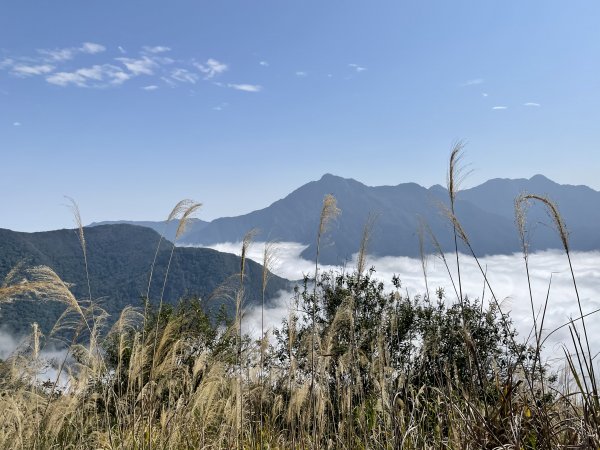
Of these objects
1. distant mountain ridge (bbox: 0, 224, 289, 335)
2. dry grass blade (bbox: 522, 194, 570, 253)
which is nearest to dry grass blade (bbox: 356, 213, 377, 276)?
dry grass blade (bbox: 522, 194, 570, 253)

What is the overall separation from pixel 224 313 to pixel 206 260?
135 m

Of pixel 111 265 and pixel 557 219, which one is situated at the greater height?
pixel 557 219

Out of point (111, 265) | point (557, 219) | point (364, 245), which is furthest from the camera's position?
point (111, 265)

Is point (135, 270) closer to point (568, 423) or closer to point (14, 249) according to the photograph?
point (14, 249)

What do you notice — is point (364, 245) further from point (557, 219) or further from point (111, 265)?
point (111, 265)

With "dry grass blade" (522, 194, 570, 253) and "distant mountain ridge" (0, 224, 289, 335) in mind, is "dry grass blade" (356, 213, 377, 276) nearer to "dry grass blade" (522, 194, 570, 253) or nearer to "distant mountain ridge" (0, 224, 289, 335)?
"dry grass blade" (522, 194, 570, 253)

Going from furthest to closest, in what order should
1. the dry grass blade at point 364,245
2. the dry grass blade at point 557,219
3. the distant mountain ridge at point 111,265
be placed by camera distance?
the distant mountain ridge at point 111,265 → the dry grass blade at point 364,245 → the dry grass blade at point 557,219

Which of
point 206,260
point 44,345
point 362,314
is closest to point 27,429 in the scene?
point 44,345

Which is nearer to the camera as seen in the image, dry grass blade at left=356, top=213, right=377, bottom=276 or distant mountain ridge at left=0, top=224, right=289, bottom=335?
dry grass blade at left=356, top=213, right=377, bottom=276

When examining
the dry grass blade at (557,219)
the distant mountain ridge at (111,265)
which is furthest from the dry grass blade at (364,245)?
the distant mountain ridge at (111,265)

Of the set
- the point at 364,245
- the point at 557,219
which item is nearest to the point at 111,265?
the point at 364,245

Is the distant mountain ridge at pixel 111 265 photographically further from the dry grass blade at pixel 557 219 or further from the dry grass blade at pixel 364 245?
the dry grass blade at pixel 557 219

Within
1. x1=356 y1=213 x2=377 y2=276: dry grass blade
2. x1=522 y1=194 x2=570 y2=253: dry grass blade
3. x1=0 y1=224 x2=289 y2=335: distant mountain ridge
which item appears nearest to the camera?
x1=522 y1=194 x2=570 y2=253: dry grass blade

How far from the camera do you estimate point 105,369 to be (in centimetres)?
464
